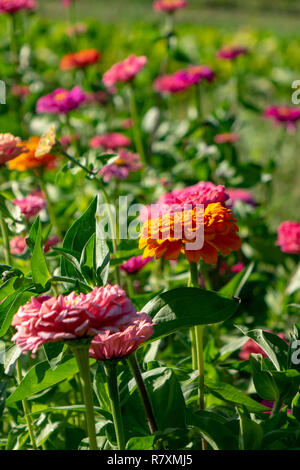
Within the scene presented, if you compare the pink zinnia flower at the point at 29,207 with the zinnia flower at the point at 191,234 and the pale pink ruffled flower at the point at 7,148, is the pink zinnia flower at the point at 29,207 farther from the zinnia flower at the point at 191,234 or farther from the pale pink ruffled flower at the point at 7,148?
the zinnia flower at the point at 191,234

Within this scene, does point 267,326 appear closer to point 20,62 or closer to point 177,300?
point 177,300

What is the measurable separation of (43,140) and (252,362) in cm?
46

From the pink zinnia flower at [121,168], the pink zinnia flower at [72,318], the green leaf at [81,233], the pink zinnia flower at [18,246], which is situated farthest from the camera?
the pink zinnia flower at [121,168]

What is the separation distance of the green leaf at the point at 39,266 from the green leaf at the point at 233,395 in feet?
0.88

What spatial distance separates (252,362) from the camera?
0.69 meters

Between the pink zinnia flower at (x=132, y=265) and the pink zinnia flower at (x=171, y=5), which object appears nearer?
the pink zinnia flower at (x=132, y=265)

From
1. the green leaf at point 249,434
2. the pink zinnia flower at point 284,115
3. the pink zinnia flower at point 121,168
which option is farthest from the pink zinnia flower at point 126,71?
the green leaf at point 249,434

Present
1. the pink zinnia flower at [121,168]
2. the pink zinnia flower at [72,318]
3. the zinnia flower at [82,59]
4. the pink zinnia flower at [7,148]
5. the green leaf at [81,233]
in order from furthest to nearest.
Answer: the zinnia flower at [82,59] < the pink zinnia flower at [121,168] < the pink zinnia flower at [7,148] < the green leaf at [81,233] < the pink zinnia flower at [72,318]

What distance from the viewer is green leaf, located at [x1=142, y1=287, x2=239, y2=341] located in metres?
0.65

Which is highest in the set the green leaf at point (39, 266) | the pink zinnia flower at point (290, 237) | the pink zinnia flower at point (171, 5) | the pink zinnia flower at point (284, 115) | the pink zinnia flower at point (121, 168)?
the pink zinnia flower at point (171, 5)

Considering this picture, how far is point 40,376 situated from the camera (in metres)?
0.69

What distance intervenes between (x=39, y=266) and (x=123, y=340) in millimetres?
137

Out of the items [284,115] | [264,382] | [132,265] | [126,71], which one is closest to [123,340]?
[264,382]

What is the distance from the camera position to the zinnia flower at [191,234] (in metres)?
0.70
